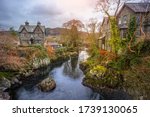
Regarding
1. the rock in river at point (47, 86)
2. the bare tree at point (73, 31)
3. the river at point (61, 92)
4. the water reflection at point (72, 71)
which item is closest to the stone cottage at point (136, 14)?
the water reflection at point (72, 71)

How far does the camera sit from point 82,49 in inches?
1144

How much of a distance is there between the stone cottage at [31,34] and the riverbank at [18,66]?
16.3 feet

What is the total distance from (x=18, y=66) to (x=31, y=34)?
1278 centimetres

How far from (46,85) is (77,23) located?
498 inches

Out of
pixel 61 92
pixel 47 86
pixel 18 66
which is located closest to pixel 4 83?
pixel 47 86

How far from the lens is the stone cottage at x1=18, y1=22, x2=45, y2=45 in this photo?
24.2 meters

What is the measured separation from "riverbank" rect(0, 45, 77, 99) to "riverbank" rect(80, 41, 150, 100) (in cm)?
485

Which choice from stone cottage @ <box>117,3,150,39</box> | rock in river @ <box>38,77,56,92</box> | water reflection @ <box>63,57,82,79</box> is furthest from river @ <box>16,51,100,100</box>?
stone cottage @ <box>117,3,150,39</box>

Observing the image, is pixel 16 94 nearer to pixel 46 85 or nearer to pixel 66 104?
pixel 46 85

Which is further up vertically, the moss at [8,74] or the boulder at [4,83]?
the moss at [8,74]

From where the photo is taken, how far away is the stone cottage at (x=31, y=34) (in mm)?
24234

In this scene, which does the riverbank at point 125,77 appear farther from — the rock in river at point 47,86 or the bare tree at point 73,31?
the bare tree at point 73,31

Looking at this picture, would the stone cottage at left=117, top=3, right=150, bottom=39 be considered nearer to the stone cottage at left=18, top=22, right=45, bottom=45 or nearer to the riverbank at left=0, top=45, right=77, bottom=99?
the riverbank at left=0, top=45, right=77, bottom=99

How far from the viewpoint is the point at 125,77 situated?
31.9 feet
